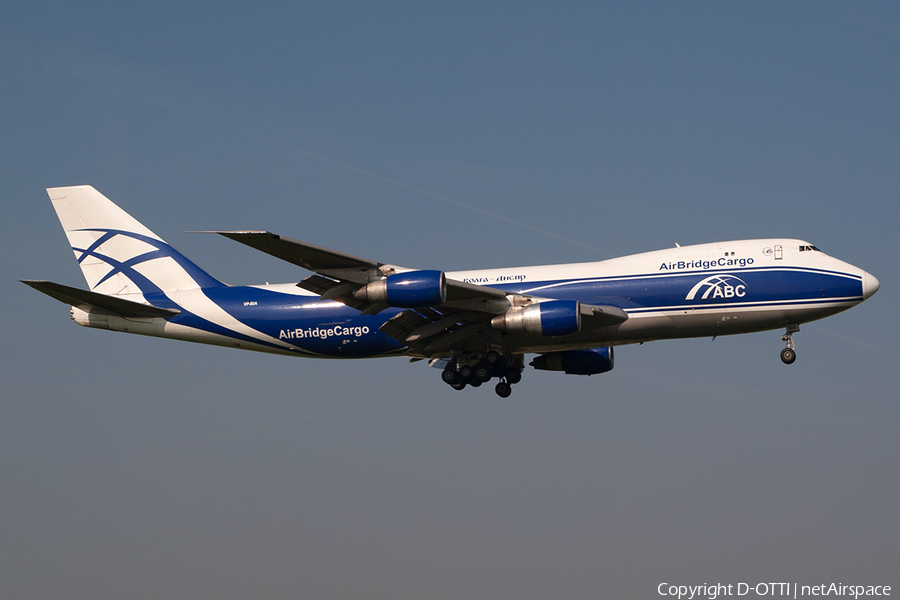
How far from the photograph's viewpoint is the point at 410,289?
3259 centimetres

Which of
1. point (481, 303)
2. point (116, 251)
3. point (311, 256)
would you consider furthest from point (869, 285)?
point (116, 251)

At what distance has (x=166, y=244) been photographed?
42.6 m

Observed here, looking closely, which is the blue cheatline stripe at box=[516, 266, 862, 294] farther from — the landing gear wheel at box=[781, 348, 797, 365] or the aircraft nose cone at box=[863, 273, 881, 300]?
the landing gear wheel at box=[781, 348, 797, 365]

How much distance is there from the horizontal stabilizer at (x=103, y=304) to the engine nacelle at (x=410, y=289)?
11.5 metres

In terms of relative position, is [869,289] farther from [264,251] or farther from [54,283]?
[54,283]

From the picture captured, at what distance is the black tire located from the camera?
1596 inches

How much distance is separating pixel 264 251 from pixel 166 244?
1226 centimetres

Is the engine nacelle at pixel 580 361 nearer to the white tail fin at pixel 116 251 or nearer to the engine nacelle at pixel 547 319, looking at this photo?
the engine nacelle at pixel 547 319

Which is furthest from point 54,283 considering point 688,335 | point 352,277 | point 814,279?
point 814,279

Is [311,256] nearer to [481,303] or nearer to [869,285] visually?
[481,303]

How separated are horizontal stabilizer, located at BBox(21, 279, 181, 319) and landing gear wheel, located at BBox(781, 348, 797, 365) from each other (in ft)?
78.2

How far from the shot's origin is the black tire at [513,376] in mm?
40531

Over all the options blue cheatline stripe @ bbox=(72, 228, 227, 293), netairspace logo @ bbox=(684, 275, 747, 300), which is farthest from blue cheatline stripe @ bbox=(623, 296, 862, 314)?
blue cheatline stripe @ bbox=(72, 228, 227, 293)

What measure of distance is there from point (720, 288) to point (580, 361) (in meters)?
8.15
